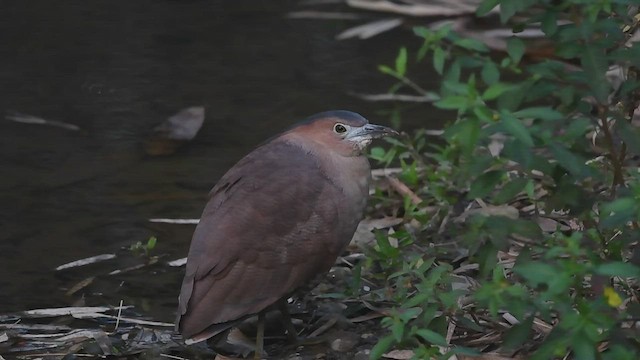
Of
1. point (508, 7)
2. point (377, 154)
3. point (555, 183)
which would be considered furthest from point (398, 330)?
point (377, 154)

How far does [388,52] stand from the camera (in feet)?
26.2

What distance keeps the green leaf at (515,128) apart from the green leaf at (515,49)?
1.27 feet

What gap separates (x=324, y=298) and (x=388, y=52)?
3.62 m

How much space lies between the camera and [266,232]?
4.08 meters

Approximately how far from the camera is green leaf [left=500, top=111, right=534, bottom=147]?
273cm

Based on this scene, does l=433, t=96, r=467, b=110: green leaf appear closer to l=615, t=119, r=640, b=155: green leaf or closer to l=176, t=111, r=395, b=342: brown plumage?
l=615, t=119, r=640, b=155: green leaf

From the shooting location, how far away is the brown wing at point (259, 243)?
13.1 ft

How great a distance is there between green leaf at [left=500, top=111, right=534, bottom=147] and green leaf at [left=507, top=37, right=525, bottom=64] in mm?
388

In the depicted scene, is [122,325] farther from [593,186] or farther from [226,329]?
[593,186]

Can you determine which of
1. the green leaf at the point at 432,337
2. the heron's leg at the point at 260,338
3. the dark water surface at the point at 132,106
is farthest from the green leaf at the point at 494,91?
the dark water surface at the point at 132,106

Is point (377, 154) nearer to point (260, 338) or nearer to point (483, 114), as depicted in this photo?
point (260, 338)

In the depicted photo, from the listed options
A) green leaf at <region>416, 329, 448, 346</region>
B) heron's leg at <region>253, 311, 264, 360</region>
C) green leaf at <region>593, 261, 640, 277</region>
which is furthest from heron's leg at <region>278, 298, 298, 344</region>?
green leaf at <region>593, 261, 640, 277</region>

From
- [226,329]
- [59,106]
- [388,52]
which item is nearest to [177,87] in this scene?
[59,106]

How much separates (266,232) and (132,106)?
127 inches
